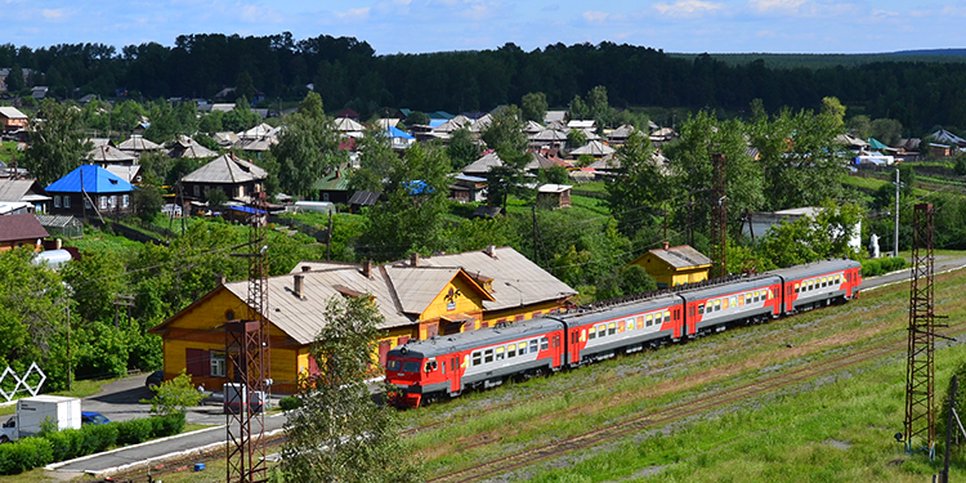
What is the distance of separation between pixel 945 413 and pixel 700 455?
772cm

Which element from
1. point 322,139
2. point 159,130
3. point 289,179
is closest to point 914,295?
point 289,179

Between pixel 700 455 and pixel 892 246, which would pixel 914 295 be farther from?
pixel 892 246

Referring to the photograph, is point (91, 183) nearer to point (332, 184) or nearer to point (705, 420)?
point (332, 184)

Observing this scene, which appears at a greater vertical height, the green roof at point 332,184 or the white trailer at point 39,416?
the green roof at point 332,184

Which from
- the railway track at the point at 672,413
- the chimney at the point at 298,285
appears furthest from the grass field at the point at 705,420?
the chimney at the point at 298,285

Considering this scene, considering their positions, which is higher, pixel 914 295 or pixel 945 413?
pixel 914 295

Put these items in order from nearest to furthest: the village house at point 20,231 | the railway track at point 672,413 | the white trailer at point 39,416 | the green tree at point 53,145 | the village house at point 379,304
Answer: the railway track at point 672,413 < the white trailer at point 39,416 < the village house at point 379,304 < the village house at point 20,231 < the green tree at point 53,145

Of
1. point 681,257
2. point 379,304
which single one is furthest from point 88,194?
point 379,304

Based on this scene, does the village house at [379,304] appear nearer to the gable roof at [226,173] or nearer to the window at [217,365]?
the window at [217,365]

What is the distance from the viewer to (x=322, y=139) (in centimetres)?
12875

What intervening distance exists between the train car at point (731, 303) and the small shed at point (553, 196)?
147ft

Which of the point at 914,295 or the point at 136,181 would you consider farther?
the point at 136,181

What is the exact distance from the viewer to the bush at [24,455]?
38125 millimetres

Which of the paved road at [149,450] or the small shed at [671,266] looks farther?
the small shed at [671,266]
